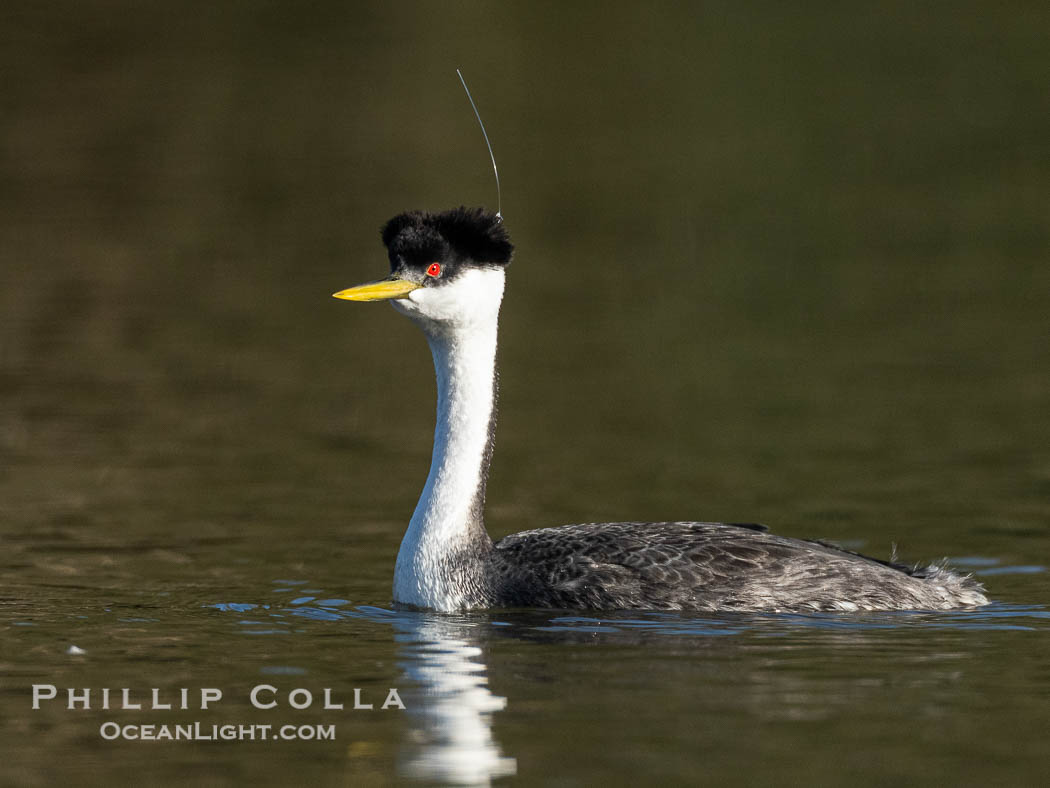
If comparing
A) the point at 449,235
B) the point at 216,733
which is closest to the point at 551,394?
the point at 449,235

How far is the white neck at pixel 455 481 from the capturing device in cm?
1380

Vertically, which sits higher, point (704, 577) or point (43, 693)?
point (704, 577)

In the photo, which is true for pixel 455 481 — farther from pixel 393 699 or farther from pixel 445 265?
pixel 393 699

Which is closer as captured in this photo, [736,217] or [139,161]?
[736,217]

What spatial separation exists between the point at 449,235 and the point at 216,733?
423cm

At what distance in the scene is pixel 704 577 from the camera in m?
13.5

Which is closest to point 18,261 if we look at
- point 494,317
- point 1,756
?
point 494,317

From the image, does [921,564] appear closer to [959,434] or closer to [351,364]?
[959,434]

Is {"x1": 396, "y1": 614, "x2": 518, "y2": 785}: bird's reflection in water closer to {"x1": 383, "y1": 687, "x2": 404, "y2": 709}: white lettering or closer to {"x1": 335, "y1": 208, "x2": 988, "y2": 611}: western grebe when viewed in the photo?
{"x1": 383, "y1": 687, "x2": 404, "y2": 709}: white lettering

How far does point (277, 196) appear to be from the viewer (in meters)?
40.4

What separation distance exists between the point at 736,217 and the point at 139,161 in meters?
14.9

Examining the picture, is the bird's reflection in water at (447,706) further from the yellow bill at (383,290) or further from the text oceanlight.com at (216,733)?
the yellow bill at (383,290)

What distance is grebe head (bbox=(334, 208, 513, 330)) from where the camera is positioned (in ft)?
44.2

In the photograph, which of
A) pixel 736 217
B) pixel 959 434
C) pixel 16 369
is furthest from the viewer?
pixel 736 217
